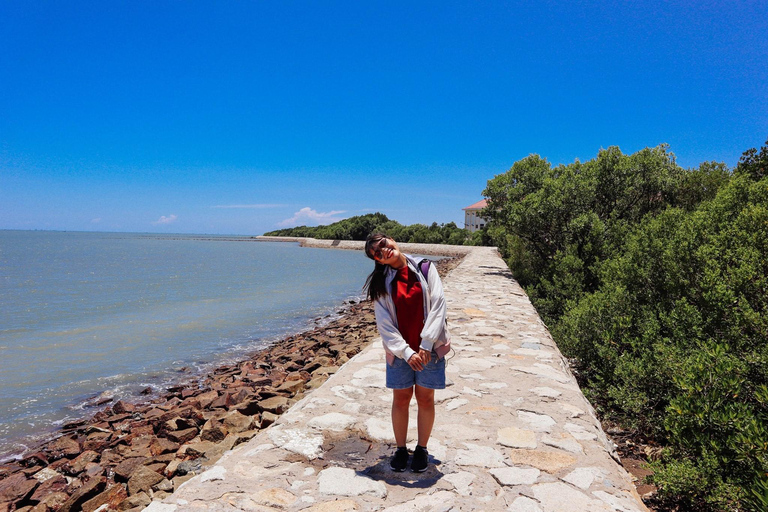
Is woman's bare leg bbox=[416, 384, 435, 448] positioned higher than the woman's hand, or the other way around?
the woman's hand

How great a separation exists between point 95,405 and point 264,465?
18.8 feet

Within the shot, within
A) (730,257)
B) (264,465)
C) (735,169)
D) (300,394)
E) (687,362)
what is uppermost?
(735,169)

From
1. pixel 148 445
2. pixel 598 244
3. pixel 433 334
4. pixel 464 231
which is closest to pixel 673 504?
pixel 433 334

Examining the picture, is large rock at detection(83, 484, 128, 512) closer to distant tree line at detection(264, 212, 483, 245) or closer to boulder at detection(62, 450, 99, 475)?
boulder at detection(62, 450, 99, 475)

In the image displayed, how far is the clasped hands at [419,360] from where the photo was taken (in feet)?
8.82

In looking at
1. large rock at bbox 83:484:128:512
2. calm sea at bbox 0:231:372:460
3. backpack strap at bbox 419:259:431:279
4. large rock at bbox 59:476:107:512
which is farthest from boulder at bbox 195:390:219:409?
backpack strap at bbox 419:259:431:279

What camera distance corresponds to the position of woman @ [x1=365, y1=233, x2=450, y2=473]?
2.78 m

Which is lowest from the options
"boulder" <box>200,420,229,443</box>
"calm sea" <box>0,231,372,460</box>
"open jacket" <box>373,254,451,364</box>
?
"calm sea" <box>0,231,372,460</box>

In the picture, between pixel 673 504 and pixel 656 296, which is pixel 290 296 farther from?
pixel 673 504

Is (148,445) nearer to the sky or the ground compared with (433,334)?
nearer to the ground

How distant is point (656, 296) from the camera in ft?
21.9

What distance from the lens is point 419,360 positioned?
8.83 ft

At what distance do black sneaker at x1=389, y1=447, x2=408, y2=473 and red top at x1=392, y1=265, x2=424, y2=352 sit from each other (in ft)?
2.58

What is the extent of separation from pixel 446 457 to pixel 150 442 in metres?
3.76
